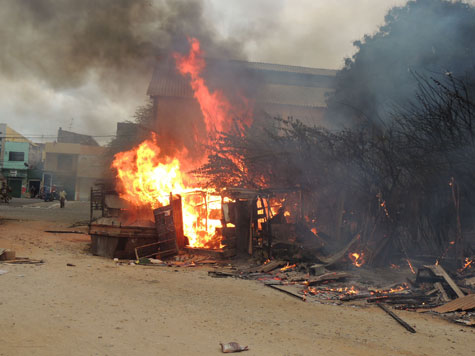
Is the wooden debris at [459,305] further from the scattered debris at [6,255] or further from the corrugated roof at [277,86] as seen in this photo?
the corrugated roof at [277,86]

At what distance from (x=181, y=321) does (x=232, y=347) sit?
51.6 inches

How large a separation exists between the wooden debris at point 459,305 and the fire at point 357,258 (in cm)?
360

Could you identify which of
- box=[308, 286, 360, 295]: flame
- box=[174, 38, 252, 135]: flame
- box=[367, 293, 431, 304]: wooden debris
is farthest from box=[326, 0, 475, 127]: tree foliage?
box=[367, 293, 431, 304]: wooden debris

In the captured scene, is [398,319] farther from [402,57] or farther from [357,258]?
[402,57]

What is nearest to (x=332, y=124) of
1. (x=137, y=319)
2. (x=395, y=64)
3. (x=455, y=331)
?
(x=395, y=64)

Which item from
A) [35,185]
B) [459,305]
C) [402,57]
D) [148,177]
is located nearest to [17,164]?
[35,185]

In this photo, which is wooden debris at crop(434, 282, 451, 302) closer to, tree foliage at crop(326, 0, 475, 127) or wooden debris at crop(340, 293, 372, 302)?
wooden debris at crop(340, 293, 372, 302)

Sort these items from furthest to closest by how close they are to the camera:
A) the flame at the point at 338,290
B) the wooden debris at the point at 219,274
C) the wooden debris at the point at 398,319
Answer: the wooden debris at the point at 219,274 < the flame at the point at 338,290 < the wooden debris at the point at 398,319

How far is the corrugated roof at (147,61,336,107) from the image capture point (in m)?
22.4

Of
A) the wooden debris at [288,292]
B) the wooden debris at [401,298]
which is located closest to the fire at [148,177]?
the wooden debris at [288,292]

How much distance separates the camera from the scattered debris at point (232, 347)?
4392 millimetres

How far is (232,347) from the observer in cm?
446

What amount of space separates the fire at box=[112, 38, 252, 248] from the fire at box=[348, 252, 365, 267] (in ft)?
14.1

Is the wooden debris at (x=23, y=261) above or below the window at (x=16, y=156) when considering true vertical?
below
